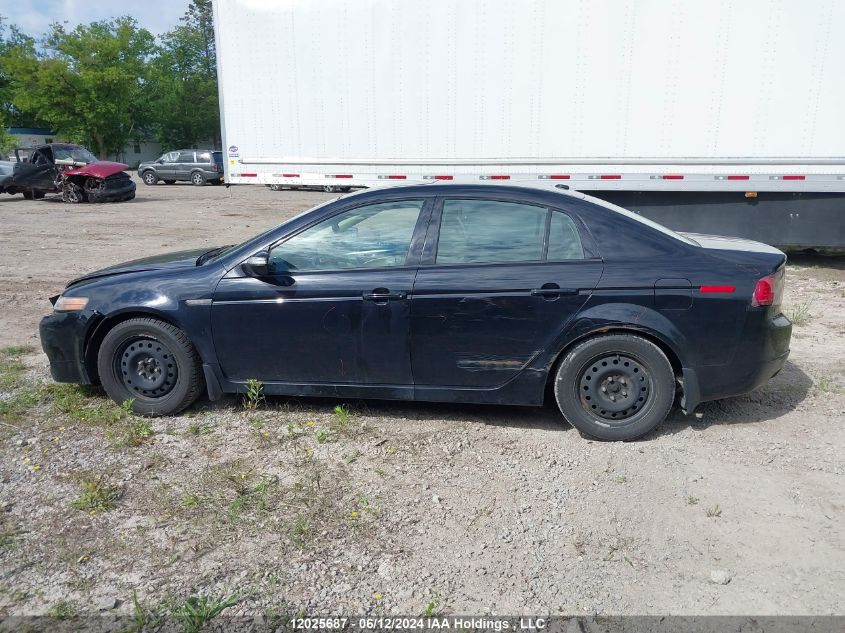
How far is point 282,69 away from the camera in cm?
1048

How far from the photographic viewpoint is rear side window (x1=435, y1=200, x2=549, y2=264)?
4.20 m

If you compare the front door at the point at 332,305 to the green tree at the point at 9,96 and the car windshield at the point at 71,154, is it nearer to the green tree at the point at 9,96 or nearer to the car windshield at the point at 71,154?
the car windshield at the point at 71,154

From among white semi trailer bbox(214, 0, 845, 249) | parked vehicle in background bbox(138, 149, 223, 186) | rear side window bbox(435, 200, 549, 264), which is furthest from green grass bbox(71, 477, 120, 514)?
parked vehicle in background bbox(138, 149, 223, 186)

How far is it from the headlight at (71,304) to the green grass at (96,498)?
1441 millimetres

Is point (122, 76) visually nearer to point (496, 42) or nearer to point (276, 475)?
point (496, 42)

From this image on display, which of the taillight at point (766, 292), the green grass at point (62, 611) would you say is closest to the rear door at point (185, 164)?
the taillight at point (766, 292)

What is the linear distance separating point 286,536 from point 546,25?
8284 mm

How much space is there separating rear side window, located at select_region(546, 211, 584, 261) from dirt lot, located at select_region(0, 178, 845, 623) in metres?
1.16

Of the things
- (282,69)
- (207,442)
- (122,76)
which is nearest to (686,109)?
(282,69)

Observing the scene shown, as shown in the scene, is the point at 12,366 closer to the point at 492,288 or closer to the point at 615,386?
the point at 492,288

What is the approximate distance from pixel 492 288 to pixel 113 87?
55.3 metres

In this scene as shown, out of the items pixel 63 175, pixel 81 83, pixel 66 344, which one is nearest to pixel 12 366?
pixel 66 344

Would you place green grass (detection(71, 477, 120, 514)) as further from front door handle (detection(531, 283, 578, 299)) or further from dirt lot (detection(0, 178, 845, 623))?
front door handle (detection(531, 283, 578, 299))

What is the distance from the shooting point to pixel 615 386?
13.5ft
